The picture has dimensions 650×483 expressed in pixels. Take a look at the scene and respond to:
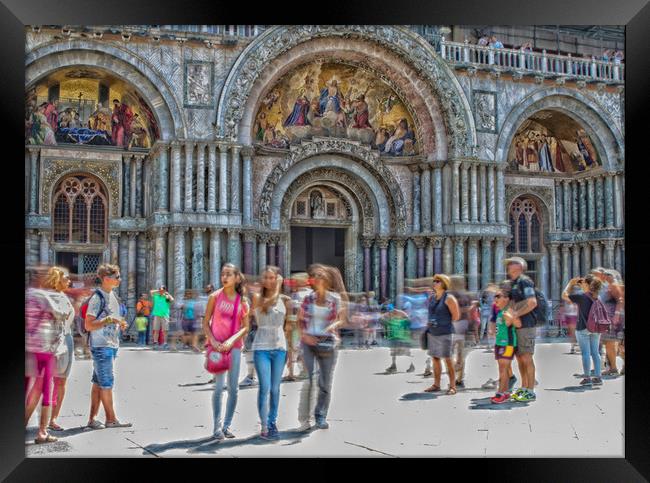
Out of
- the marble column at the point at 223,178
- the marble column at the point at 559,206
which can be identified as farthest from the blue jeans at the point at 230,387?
the marble column at the point at 559,206

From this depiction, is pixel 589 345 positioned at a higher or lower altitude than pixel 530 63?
lower

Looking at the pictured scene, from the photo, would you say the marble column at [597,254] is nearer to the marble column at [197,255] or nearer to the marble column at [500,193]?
the marble column at [500,193]

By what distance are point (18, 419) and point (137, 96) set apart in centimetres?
1431

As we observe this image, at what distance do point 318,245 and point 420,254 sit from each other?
11.1 feet

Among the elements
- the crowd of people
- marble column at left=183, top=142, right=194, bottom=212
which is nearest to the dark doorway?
marble column at left=183, top=142, right=194, bottom=212

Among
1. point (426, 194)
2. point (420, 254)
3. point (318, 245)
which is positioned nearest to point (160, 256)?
point (318, 245)

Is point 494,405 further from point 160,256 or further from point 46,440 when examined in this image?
point 160,256

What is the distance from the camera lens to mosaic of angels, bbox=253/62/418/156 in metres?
22.1

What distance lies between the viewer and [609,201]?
25031 mm

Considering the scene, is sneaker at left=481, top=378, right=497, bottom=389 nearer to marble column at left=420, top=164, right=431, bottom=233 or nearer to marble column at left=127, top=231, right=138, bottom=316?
marble column at left=420, top=164, right=431, bottom=233

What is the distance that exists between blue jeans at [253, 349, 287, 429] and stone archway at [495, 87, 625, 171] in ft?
55.3

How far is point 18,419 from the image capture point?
24.8 ft

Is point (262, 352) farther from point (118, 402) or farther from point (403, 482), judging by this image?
point (118, 402)

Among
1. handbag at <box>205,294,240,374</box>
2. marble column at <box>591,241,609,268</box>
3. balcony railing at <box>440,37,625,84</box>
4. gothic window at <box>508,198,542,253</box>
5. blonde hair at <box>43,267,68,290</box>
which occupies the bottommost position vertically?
handbag at <box>205,294,240,374</box>
